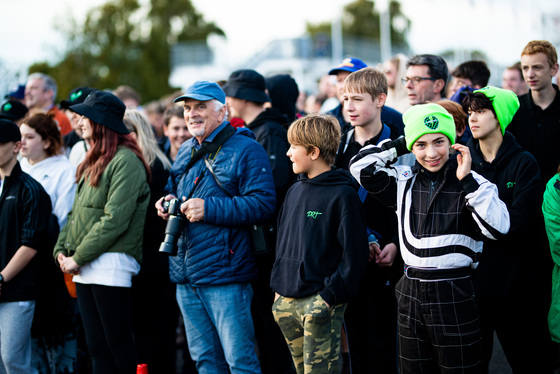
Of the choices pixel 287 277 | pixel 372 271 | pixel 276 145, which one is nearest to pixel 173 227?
pixel 287 277

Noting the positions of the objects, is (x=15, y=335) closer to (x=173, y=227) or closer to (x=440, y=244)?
(x=173, y=227)

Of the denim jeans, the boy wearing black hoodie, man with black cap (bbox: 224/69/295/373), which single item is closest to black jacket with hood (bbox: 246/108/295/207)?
man with black cap (bbox: 224/69/295/373)

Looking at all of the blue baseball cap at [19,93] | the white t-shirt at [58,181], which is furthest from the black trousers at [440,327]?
the blue baseball cap at [19,93]

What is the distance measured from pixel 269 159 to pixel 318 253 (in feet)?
4.73

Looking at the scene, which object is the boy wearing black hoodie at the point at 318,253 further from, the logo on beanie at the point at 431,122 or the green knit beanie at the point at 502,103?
the green knit beanie at the point at 502,103

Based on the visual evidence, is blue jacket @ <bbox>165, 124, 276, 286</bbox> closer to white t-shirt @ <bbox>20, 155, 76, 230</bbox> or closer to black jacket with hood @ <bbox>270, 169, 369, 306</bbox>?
black jacket with hood @ <bbox>270, 169, 369, 306</bbox>

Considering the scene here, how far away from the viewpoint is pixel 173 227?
3832 mm

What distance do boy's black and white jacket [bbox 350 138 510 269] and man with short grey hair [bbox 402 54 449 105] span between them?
1594 millimetres

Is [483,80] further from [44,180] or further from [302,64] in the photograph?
[302,64]

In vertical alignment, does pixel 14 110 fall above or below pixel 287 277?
above

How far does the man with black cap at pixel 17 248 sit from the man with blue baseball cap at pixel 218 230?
131cm

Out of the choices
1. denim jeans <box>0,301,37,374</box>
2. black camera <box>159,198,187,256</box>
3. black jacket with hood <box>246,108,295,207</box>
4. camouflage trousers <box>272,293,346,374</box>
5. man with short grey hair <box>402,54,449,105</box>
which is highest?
man with short grey hair <box>402,54,449,105</box>

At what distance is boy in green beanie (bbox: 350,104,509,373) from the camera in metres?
3.24

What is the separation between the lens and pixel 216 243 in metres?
3.91
